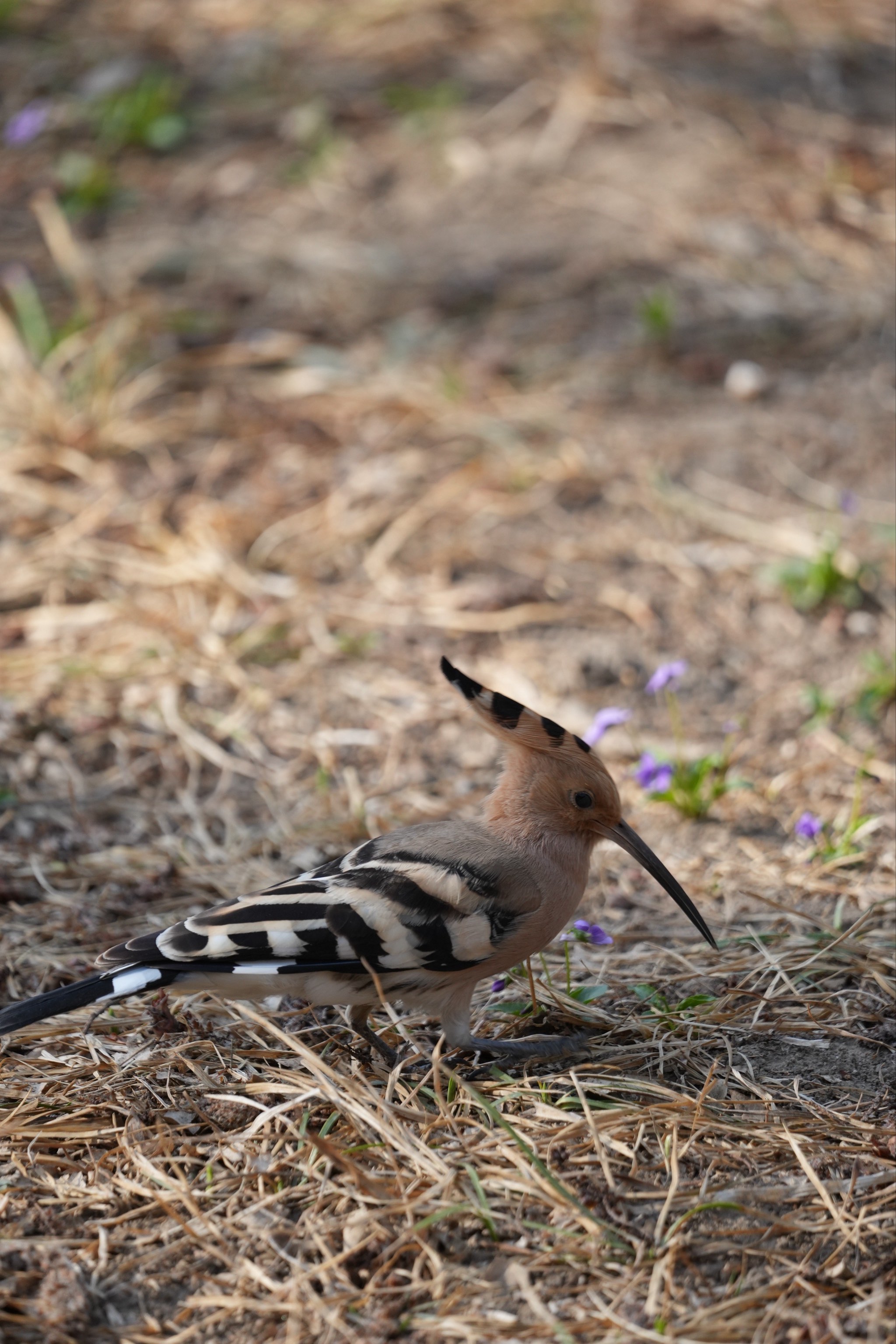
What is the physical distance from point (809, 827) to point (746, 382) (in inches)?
103

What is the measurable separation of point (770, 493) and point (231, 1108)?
322 centimetres

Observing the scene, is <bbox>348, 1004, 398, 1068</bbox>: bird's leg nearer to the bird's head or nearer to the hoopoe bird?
the hoopoe bird

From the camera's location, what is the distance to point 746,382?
5.30 meters

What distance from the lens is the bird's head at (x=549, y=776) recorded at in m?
2.57

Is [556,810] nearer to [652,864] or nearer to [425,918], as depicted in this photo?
[652,864]

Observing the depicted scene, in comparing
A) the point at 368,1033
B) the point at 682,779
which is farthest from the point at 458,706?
the point at 368,1033

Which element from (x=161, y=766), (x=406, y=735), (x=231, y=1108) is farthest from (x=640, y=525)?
(x=231, y=1108)

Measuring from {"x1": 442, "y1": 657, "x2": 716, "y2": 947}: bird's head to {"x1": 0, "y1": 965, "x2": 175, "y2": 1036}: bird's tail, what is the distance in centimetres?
74

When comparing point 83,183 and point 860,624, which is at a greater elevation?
point 83,183

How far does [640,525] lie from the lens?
15.6 feet

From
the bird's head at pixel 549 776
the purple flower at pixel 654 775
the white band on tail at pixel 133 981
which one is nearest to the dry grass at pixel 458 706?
the purple flower at pixel 654 775

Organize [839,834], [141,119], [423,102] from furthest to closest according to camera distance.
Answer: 1. [423,102]
2. [141,119]
3. [839,834]

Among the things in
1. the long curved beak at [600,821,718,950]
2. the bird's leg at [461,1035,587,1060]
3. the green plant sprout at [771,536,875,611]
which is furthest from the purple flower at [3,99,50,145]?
the bird's leg at [461,1035,587,1060]

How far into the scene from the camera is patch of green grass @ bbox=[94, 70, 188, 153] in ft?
22.2
